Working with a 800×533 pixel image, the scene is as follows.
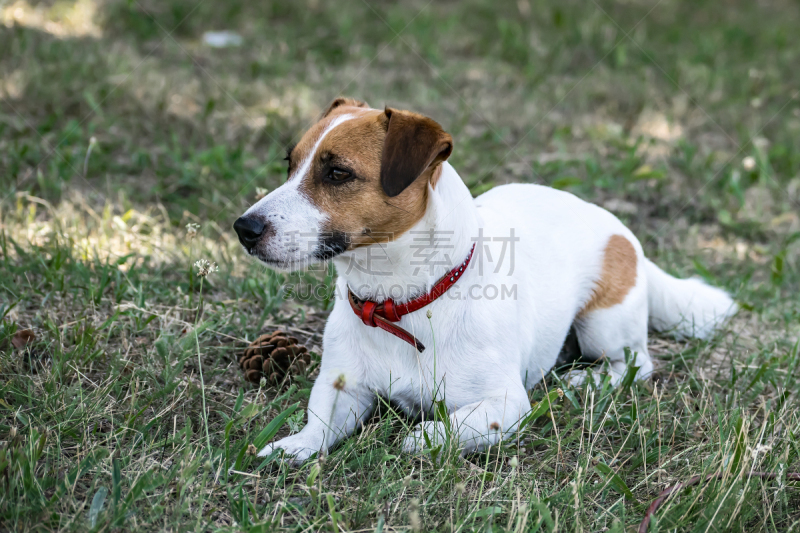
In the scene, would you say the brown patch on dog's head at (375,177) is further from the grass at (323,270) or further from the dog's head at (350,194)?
the grass at (323,270)

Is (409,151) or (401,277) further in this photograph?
(401,277)

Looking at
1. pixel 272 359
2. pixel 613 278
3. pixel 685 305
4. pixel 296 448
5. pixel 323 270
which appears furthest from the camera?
pixel 323 270

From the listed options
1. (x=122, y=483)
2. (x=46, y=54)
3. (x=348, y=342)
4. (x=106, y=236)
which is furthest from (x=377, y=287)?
(x=46, y=54)

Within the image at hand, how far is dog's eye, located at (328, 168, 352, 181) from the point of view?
2.56 metres

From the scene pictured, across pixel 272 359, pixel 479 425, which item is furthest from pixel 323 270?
pixel 479 425

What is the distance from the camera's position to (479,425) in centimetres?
245

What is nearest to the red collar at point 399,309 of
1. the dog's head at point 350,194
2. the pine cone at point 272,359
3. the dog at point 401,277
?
the dog at point 401,277

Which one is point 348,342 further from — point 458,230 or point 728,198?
point 728,198

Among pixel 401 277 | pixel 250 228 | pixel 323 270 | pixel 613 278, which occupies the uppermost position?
pixel 250 228

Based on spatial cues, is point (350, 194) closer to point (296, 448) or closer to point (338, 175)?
point (338, 175)

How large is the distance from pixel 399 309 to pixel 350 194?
47 cm

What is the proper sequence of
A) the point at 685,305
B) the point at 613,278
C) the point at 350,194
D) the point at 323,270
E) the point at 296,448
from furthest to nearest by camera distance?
the point at 323,270, the point at 685,305, the point at 613,278, the point at 350,194, the point at 296,448

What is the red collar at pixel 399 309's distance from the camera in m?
2.59

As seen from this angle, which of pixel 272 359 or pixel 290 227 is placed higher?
pixel 290 227
